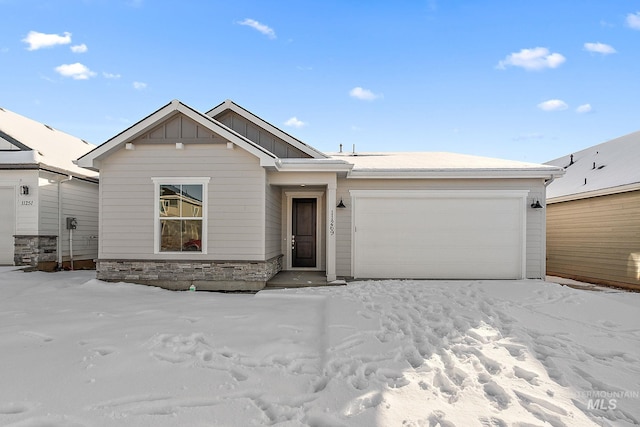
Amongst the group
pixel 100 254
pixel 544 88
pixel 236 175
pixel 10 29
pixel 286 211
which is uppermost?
pixel 10 29

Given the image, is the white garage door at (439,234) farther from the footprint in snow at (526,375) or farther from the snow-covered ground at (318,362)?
the footprint in snow at (526,375)

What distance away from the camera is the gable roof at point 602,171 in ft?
29.4

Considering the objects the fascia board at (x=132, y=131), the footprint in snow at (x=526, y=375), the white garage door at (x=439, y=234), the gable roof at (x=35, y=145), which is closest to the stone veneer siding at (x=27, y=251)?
the gable roof at (x=35, y=145)

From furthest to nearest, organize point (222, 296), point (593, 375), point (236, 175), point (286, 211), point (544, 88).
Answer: point (544, 88), point (286, 211), point (236, 175), point (222, 296), point (593, 375)

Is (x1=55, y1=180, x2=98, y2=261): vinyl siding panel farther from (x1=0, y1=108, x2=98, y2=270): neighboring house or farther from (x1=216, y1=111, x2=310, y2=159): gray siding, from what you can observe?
(x1=216, y1=111, x2=310, y2=159): gray siding

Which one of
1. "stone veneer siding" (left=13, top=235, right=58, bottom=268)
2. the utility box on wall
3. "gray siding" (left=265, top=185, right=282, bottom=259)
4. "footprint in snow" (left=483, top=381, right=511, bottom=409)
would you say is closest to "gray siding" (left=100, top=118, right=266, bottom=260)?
"gray siding" (left=265, top=185, right=282, bottom=259)

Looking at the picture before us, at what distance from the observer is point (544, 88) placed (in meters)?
12.0

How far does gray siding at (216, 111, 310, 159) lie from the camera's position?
912 centimetres

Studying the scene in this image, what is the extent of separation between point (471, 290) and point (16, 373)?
7.32m

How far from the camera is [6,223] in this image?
9.13m

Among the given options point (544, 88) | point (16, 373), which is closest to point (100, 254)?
point (16, 373)

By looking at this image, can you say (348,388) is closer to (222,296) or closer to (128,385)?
(128,385)

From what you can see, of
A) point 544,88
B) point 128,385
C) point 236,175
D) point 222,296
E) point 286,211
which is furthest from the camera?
point 544,88

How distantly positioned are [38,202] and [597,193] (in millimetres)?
15544
